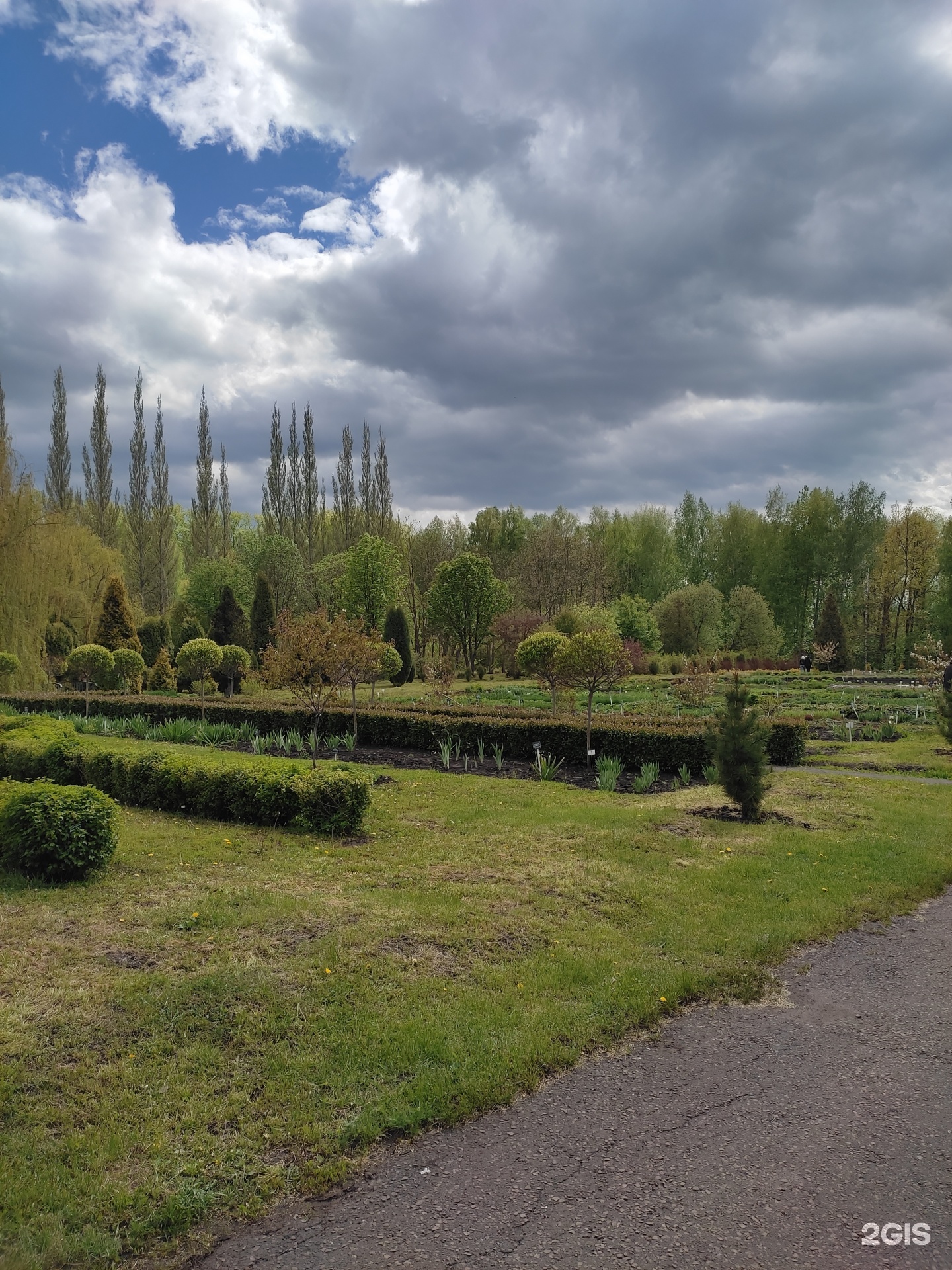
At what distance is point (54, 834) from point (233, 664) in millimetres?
19634

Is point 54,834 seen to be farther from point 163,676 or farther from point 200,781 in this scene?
point 163,676

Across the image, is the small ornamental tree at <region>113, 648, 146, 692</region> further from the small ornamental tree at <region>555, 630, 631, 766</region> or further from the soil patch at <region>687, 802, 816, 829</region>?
the soil patch at <region>687, 802, 816, 829</region>

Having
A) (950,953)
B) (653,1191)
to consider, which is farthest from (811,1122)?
(950,953)

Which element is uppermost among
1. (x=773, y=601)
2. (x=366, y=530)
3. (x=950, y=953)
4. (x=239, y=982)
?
(x=366, y=530)

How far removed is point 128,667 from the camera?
85.9ft

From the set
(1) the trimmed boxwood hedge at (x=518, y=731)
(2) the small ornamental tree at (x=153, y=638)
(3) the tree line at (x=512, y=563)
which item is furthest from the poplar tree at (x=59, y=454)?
(1) the trimmed boxwood hedge at (x=518, y=731)

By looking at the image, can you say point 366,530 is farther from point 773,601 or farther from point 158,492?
point 773,601

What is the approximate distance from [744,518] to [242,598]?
3508 centimetres

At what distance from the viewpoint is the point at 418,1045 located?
3.83 meters

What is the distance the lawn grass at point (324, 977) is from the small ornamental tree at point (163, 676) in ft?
72.9

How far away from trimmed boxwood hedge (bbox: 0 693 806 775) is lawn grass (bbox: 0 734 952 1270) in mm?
4523

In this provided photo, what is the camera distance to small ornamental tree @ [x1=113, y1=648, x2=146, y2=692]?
26.0m

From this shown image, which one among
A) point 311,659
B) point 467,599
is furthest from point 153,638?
point 311,659

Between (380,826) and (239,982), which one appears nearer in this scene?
(239,982)
